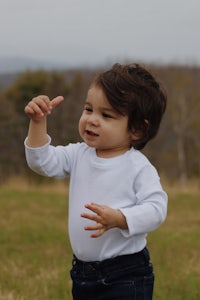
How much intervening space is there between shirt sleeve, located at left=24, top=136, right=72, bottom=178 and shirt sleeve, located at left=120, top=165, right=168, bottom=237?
12.8 inches

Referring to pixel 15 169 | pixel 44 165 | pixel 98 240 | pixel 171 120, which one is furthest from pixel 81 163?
pixel 171 120

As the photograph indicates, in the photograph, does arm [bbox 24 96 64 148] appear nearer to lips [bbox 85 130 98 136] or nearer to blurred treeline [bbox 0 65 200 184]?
lips [bbox 85 130 98 136]

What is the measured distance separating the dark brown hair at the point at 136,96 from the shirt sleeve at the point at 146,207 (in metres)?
0.17

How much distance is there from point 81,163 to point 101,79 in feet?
1.04

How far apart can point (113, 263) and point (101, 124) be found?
491mm

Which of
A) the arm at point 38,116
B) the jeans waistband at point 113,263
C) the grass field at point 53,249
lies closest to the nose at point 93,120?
the arm at point 38,116

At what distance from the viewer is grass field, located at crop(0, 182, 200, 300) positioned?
3488 millimetres

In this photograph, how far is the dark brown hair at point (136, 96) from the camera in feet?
7.40

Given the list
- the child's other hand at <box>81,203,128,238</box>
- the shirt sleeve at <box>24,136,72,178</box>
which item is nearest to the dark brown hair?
the shirt sleeve at <box>24,136,72,178</box>

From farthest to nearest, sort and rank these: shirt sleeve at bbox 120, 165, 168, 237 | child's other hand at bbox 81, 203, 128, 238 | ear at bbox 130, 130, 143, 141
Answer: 1. ear at bbox 130, 130, 143, 141
2. shirt sleeve at bbox 120, 165, 168, 237
3. child's other hand at bbox 81, 203, 128, 238

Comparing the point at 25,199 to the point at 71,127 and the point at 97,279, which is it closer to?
the point at 97,279

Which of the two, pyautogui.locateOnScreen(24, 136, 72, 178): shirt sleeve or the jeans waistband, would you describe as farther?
pyautogui.locateOnScreen(24, 136, 72, 178): shirt sleeve

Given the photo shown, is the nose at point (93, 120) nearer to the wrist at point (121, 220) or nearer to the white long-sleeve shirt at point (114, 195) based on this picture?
the white long-sleeve shirt at point (114, 195)

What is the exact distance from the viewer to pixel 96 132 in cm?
226
